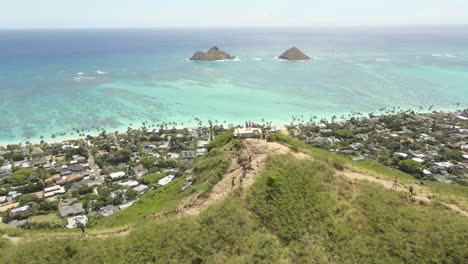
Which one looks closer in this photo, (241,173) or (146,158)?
(241,173)

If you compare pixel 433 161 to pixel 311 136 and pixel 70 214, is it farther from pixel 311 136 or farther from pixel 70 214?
pixel 70 214

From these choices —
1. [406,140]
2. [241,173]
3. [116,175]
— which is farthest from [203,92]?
[241,173]

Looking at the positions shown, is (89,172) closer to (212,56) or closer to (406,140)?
(406,140)

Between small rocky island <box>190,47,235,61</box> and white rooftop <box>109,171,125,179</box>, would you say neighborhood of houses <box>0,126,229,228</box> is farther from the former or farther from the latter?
small rocky island <box>190,47,235,61</box>

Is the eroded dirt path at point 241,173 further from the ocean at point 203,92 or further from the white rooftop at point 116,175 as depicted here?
the ocean at point 203,92

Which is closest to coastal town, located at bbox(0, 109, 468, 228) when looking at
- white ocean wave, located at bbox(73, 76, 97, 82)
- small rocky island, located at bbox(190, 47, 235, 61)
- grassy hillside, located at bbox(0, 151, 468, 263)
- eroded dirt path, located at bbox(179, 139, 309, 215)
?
eroded dirt path, located at bbox(179, 139, 309, 215)

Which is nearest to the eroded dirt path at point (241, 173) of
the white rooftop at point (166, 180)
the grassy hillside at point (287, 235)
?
the grassy hillside at point (287, 235)
